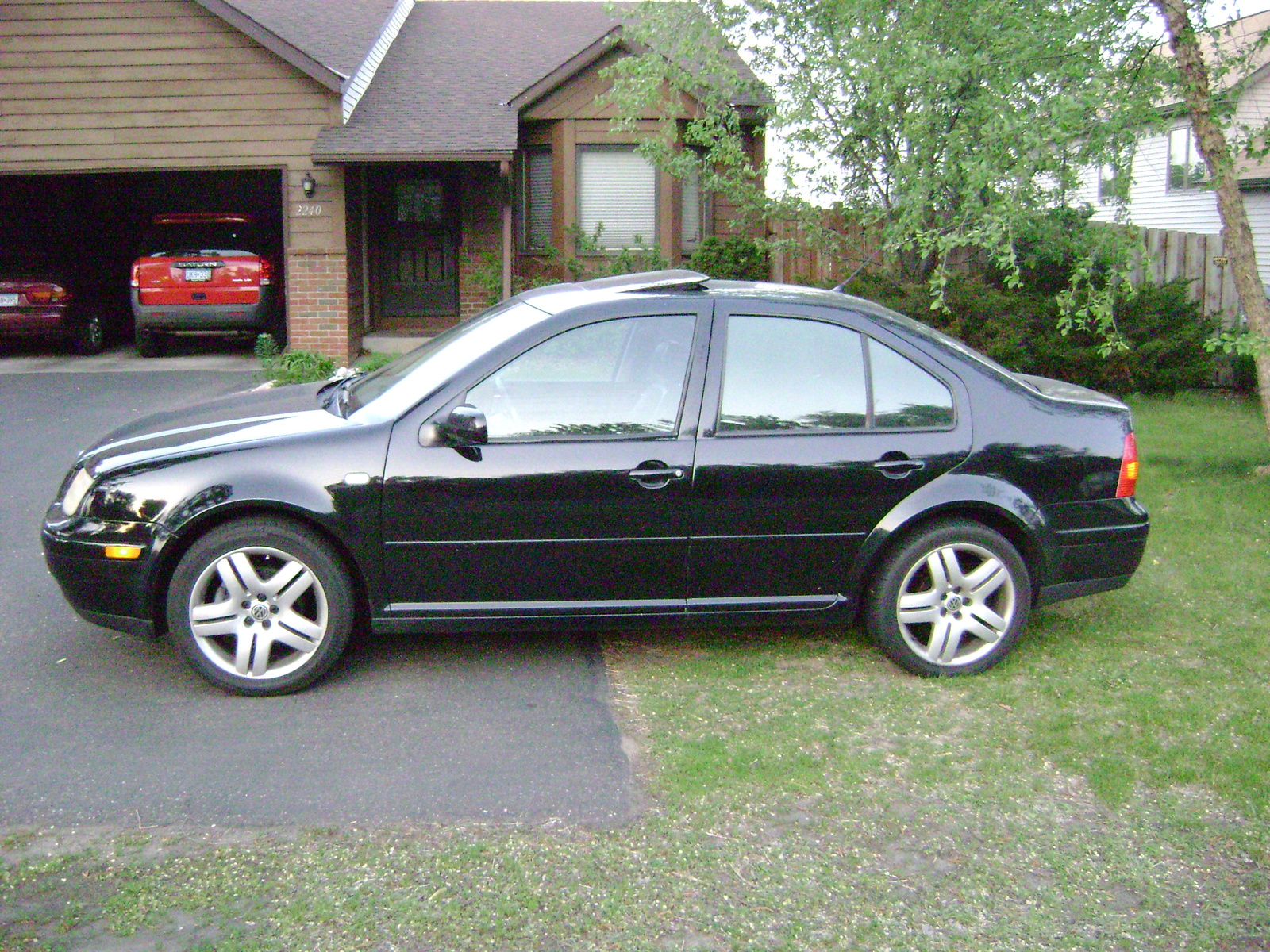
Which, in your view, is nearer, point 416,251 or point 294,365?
point 294,365

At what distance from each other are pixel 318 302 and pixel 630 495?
11.9 m

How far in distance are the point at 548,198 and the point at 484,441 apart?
44.4 ft

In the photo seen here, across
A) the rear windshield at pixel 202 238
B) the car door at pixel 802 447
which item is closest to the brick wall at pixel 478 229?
the rear windshield at pixel 202 238

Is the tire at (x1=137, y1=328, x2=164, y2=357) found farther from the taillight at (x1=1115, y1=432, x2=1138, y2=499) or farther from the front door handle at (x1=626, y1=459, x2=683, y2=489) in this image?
the taillight at (x1=1115, y1=432, x2=1138, y2=499)

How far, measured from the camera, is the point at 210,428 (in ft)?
16.5

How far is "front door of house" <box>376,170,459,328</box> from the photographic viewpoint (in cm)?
1817

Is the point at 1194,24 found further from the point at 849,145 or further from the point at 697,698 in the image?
the point at 697,698

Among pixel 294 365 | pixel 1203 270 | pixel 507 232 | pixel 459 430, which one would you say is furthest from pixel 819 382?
pixel 1203 270

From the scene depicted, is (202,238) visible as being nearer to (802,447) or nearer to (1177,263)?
(1177,263)

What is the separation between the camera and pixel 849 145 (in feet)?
39.3

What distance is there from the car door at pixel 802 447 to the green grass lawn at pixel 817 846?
0.48 metres

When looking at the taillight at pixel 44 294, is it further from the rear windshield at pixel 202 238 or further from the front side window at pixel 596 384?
the front side window at pixel 596 384

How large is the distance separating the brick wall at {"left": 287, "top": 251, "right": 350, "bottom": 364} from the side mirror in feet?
37.3

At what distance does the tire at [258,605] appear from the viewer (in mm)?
4730
